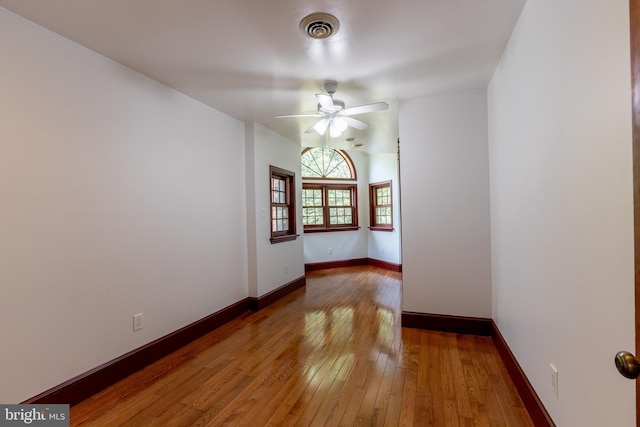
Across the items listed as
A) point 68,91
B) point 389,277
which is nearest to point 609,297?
point 68,91

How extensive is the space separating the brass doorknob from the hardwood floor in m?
1.35

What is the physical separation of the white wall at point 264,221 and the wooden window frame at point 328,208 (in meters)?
1.65

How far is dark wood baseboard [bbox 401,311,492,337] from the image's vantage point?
2.98m

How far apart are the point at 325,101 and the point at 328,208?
13.7 ft

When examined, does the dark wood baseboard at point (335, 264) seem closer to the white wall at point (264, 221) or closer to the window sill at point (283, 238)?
the white wall at point (264, 221)

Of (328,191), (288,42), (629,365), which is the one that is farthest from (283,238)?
(629,365)

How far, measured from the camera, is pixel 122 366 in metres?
2.32

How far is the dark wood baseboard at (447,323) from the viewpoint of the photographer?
117 inches

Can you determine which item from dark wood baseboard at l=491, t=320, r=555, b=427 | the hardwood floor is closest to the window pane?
the hardwood floor

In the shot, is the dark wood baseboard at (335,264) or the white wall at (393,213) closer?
the white wall at (393,213)

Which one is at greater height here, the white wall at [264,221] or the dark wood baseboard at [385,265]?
the white wall at [264,221]

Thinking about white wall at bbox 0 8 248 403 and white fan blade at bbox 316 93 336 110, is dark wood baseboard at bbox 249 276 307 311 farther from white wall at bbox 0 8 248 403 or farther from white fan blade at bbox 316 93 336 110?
white fan blade at bbox 316 93 336 110

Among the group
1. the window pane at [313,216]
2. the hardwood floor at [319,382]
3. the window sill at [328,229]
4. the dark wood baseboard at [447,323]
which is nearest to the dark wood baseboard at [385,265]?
the window sill at [328,229]

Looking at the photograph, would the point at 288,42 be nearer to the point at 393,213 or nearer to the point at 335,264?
the point at 393,213
